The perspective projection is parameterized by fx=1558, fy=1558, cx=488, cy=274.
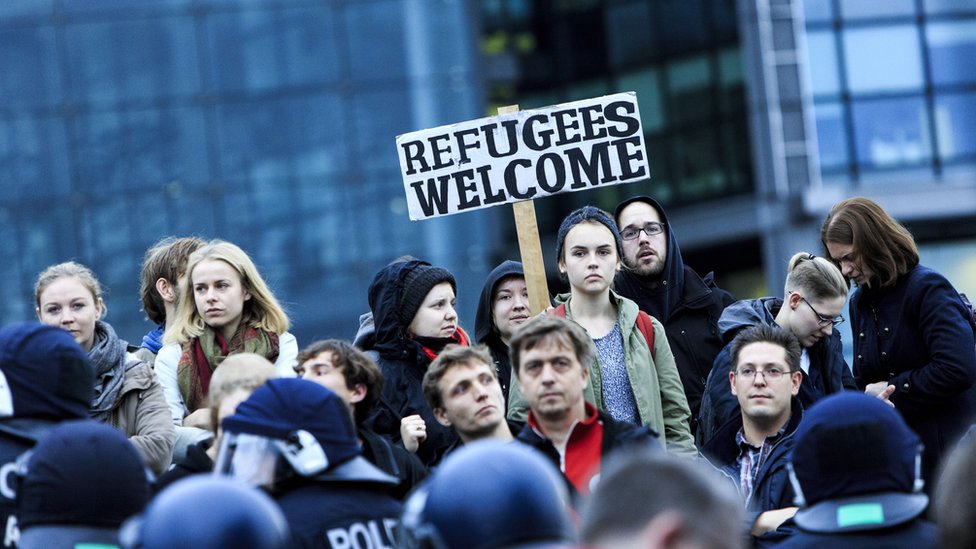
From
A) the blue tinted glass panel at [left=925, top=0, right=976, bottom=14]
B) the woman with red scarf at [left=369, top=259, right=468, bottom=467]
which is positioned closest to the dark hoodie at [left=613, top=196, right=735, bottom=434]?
the woman with red scarf at [left=369, top=259, right=468, bottom=467]

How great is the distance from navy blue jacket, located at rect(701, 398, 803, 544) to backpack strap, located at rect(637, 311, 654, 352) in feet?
1.64

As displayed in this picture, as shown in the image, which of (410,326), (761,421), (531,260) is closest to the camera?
(761,421)

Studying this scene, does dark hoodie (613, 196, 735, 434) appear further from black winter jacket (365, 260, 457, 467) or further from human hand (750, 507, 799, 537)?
human hand (750, 507, 799, 537)

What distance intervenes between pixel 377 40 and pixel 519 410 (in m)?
16.0

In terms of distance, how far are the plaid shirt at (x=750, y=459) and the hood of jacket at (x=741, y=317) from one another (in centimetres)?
72

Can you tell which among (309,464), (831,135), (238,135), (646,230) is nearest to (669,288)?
(646,230)

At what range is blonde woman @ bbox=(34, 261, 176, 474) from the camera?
6.60 m

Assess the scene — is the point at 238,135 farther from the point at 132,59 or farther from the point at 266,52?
the point at 132,59

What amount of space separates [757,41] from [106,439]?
846 inches

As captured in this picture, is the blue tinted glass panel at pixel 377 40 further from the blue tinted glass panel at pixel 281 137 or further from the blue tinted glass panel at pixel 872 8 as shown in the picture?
the blue tinted glass panel at pixel 872 8

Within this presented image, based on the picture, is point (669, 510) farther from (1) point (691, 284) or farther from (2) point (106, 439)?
(1) point (691, 284)

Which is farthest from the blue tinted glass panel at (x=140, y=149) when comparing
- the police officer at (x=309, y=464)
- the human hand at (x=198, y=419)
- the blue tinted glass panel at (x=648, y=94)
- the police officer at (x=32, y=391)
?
the police officer at (x=309, y=464)

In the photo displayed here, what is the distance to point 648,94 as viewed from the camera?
26.4 meters

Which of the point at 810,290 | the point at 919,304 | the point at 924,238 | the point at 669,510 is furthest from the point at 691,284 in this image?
the point at 924,238
